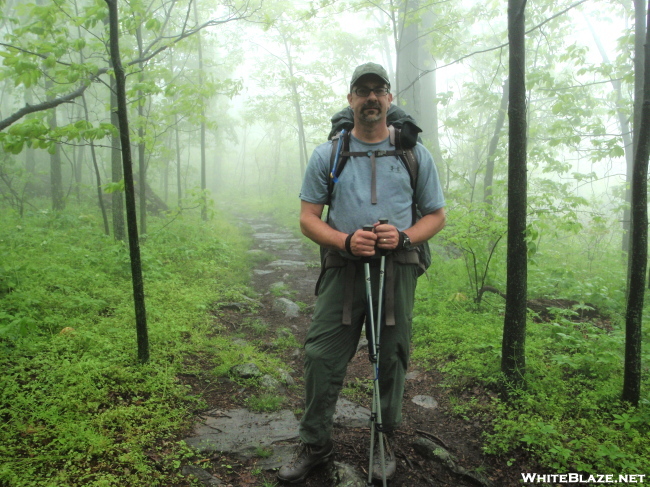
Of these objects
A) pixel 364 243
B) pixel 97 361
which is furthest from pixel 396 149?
pixel 97 361

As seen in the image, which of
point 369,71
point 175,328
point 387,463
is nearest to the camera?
point 369,71

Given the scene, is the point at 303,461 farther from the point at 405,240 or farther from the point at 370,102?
the point at 370,102

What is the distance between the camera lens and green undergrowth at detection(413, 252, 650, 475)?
2.80 m

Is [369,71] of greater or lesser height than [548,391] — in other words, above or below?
above

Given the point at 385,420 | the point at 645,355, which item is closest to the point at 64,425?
the point at 385,420

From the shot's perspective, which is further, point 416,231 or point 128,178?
point 128,178

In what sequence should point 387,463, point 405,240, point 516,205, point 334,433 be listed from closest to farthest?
point 405,240
point 387,463
point 334,433
point 516,205

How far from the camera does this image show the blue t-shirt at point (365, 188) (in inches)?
106

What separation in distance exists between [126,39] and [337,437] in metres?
11.5

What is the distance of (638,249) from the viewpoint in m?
3.04

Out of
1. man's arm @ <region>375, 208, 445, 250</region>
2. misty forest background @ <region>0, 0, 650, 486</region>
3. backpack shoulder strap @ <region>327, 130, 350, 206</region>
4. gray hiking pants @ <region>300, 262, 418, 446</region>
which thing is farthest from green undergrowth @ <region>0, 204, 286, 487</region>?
backpack shoulder strap @ <region>327, 130, 350, 206</region>

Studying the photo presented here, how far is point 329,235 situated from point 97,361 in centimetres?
258

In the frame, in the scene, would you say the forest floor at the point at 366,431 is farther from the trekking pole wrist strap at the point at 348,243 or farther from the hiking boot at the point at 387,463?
the trekking pole wrist strap at the point at 348,243

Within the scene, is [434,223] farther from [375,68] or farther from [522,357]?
[522,357]
